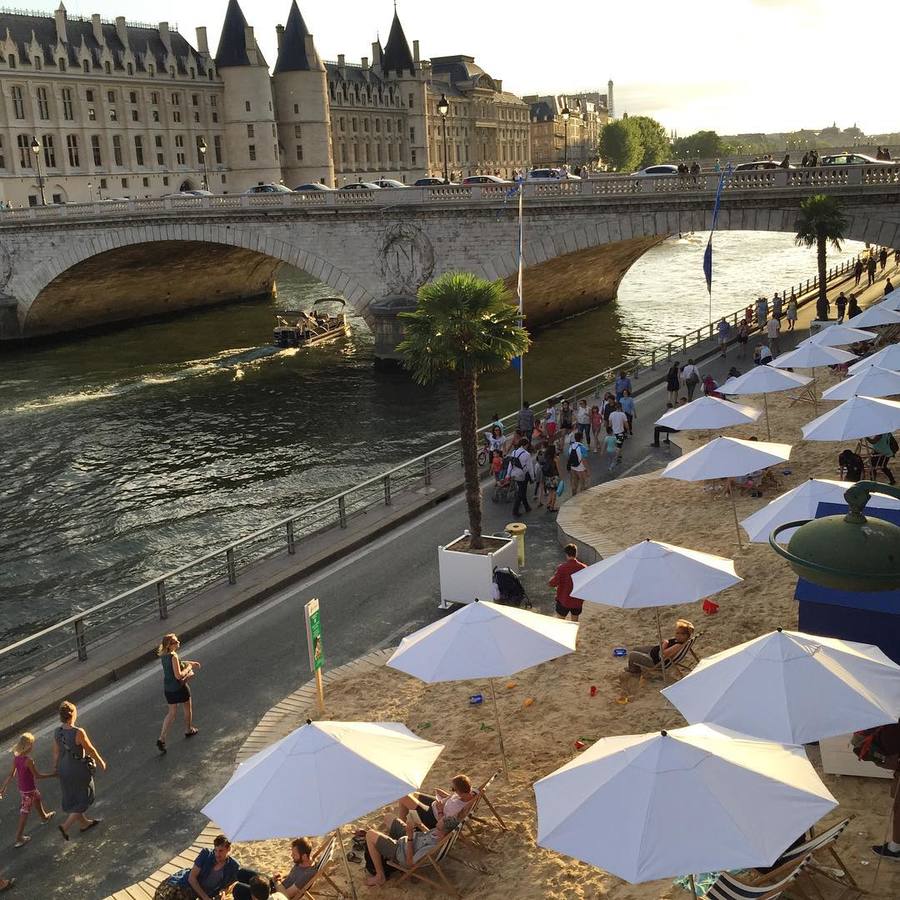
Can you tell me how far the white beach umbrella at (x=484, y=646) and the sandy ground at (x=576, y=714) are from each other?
78 centimetres

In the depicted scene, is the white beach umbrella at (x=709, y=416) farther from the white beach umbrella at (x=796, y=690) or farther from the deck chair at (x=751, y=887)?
the deck chair at (x=751, y=887)

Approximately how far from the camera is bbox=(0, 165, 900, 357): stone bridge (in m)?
38.4

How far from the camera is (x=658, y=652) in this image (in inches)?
512

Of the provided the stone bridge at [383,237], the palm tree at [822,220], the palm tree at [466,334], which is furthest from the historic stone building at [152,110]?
the palm tree at [466,334]

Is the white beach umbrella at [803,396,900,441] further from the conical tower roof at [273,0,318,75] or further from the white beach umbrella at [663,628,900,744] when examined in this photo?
the conical tower roof at [273,0,318,75]

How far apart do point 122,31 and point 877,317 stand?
97.0 metres

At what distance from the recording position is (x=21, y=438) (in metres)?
37.8

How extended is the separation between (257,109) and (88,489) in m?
84.4

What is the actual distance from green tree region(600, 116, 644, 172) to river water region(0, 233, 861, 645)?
110522 mm

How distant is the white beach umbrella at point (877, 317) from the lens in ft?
91.4

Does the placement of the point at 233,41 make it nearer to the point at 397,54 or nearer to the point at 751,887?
the point at 397,54

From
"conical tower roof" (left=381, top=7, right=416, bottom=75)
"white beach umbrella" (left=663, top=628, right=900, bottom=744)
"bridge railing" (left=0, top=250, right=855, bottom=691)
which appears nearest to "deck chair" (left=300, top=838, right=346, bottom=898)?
"white beach umbrella" (left=663, top=628, right=900, bottom=744)

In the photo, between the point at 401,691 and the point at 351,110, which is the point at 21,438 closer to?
the point at 401,691

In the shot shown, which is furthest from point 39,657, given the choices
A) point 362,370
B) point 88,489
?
point 362,370
